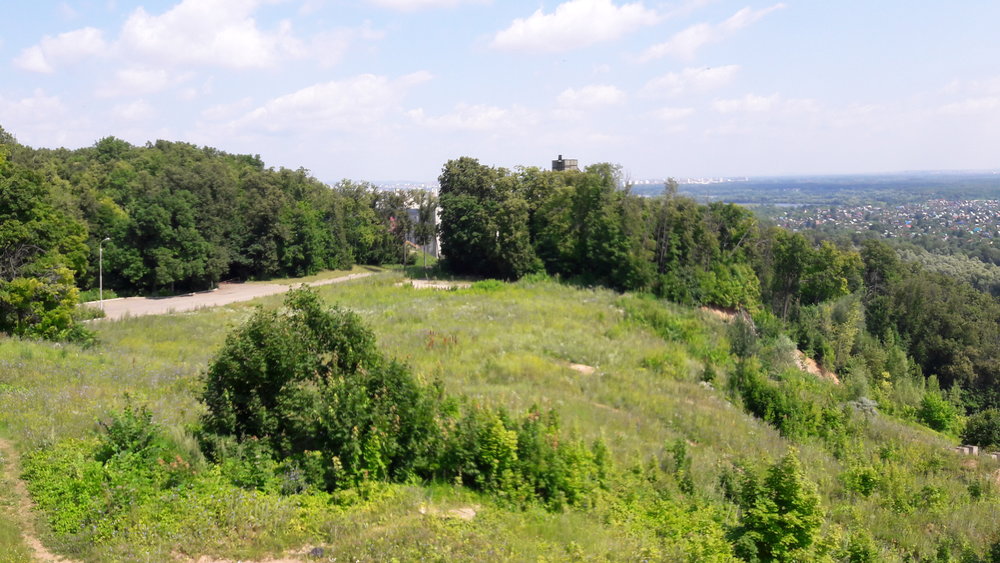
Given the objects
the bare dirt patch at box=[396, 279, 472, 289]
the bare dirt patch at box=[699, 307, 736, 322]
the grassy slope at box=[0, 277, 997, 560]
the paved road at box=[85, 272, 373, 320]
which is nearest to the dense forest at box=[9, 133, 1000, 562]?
the grassy slope at box=[0, 277, 997, 560]

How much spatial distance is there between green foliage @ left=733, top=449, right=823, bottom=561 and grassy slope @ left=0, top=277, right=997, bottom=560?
67cm

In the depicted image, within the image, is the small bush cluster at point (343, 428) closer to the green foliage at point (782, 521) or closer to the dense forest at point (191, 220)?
the green foliage at point (782, 521)

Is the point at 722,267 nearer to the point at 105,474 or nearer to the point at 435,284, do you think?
the point at 435,284

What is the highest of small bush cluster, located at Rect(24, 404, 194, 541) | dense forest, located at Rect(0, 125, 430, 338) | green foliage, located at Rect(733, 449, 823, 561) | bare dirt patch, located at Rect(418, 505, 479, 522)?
dense forest, located at Rect(0, 125, 430, 338)

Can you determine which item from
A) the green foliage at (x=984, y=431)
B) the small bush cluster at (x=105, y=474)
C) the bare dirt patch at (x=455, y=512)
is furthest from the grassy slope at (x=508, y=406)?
the green foliage at (x=984, y=431)

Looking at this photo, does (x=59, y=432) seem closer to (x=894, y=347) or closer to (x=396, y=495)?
(x=396, y=495)

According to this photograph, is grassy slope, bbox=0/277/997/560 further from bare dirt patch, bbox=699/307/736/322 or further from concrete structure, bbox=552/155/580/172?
concrete structure, bbox=552/155/580/172

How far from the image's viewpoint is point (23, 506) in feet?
21.8

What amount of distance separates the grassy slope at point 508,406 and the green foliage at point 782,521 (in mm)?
666

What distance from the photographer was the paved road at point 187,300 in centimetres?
3363

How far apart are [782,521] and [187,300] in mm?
39021

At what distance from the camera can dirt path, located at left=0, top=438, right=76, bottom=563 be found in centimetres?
581

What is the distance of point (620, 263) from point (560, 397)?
920 inches

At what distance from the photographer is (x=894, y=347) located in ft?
137
